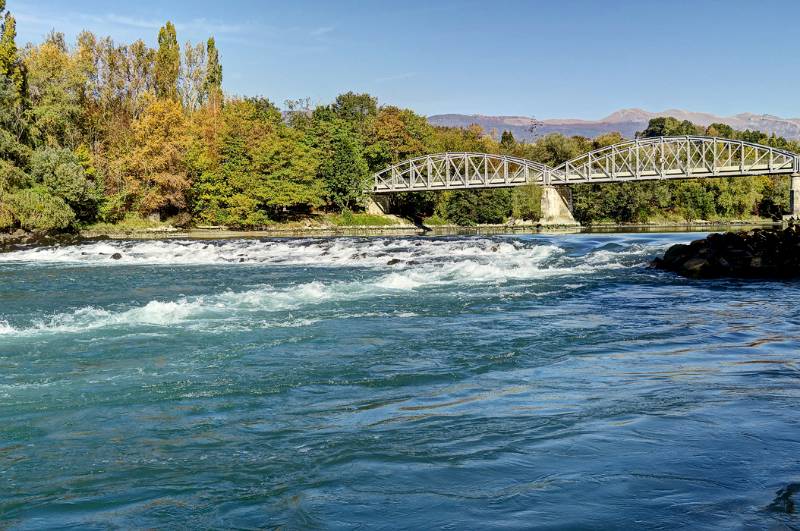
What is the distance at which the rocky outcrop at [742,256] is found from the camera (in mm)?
Result: 26656

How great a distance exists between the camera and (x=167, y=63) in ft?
299

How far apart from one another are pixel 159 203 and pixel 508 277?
5492 cm

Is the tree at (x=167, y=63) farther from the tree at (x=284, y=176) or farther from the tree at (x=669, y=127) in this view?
the tree at (x=669, y=127)

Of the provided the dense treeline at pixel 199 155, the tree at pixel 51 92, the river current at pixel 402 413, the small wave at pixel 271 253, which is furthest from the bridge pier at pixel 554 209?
the river current at pixel 402 413

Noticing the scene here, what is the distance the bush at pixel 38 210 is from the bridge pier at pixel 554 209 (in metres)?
59.0

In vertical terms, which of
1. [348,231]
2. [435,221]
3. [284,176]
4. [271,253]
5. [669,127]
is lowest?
[271,253]

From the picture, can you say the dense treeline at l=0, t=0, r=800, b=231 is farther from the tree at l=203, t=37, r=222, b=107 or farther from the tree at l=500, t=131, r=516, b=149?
the tree at l=500, t=131, r=516, b=149

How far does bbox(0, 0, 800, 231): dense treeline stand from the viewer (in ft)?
205

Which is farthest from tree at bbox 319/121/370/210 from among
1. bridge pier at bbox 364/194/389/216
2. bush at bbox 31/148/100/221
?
bush at bbox 31/148/100/221

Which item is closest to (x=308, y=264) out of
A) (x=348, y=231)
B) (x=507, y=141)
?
(x=348, y=231)

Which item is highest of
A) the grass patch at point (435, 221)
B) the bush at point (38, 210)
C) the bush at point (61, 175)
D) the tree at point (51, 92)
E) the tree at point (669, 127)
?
the tree at point (669, 127)

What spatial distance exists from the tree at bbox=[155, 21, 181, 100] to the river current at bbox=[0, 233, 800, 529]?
76026 millimetres

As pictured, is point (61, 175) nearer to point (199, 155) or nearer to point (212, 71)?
point (199, 155)

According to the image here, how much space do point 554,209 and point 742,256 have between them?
2899 inches
